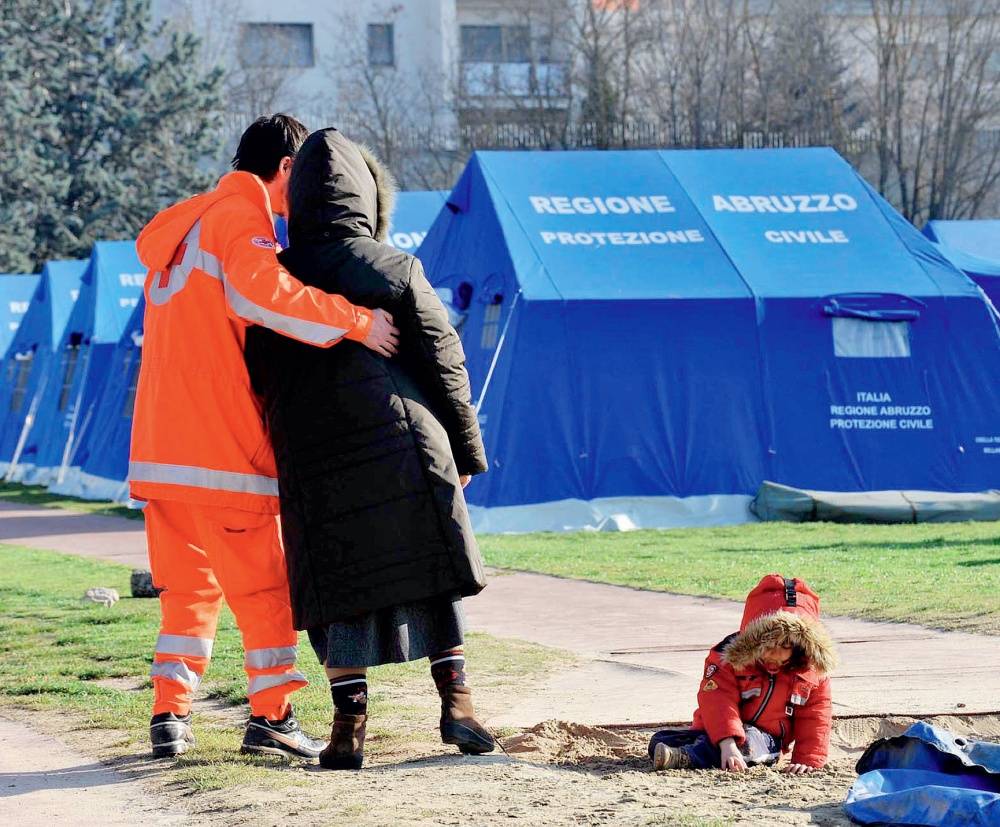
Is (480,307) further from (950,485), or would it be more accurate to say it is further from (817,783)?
(817,783)

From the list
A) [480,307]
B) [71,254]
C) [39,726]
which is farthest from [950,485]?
[71,254]

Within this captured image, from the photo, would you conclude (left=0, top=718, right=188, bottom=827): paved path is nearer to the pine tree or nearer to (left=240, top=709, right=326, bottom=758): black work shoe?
(left=240, top=709, right=326, bottom=758): black work shoe

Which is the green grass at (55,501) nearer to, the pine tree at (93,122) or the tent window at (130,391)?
the tent window at (130,391)

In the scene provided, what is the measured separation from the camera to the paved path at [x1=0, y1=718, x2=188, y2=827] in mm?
4871

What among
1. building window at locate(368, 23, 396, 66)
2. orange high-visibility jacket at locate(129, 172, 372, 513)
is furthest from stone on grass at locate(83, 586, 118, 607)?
building window at locate(368, 23, 396, 66)

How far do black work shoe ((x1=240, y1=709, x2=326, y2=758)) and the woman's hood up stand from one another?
1.59 metres

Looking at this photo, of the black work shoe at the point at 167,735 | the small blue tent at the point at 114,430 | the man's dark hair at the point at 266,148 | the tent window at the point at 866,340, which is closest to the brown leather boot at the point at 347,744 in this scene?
the black work shoe at the point at 167,735

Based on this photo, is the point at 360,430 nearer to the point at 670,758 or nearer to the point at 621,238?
the point at 670,758

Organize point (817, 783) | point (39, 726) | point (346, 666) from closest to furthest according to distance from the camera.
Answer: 1. point (817, 783)
2. point (346, 666)
3. point (39, 726)

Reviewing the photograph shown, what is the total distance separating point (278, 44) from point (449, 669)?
44352 mm

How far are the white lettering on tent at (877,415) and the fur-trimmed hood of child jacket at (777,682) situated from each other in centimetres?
1060

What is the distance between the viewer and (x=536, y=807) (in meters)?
4.64

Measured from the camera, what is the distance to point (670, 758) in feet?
17.6

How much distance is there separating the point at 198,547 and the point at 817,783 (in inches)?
85.1
